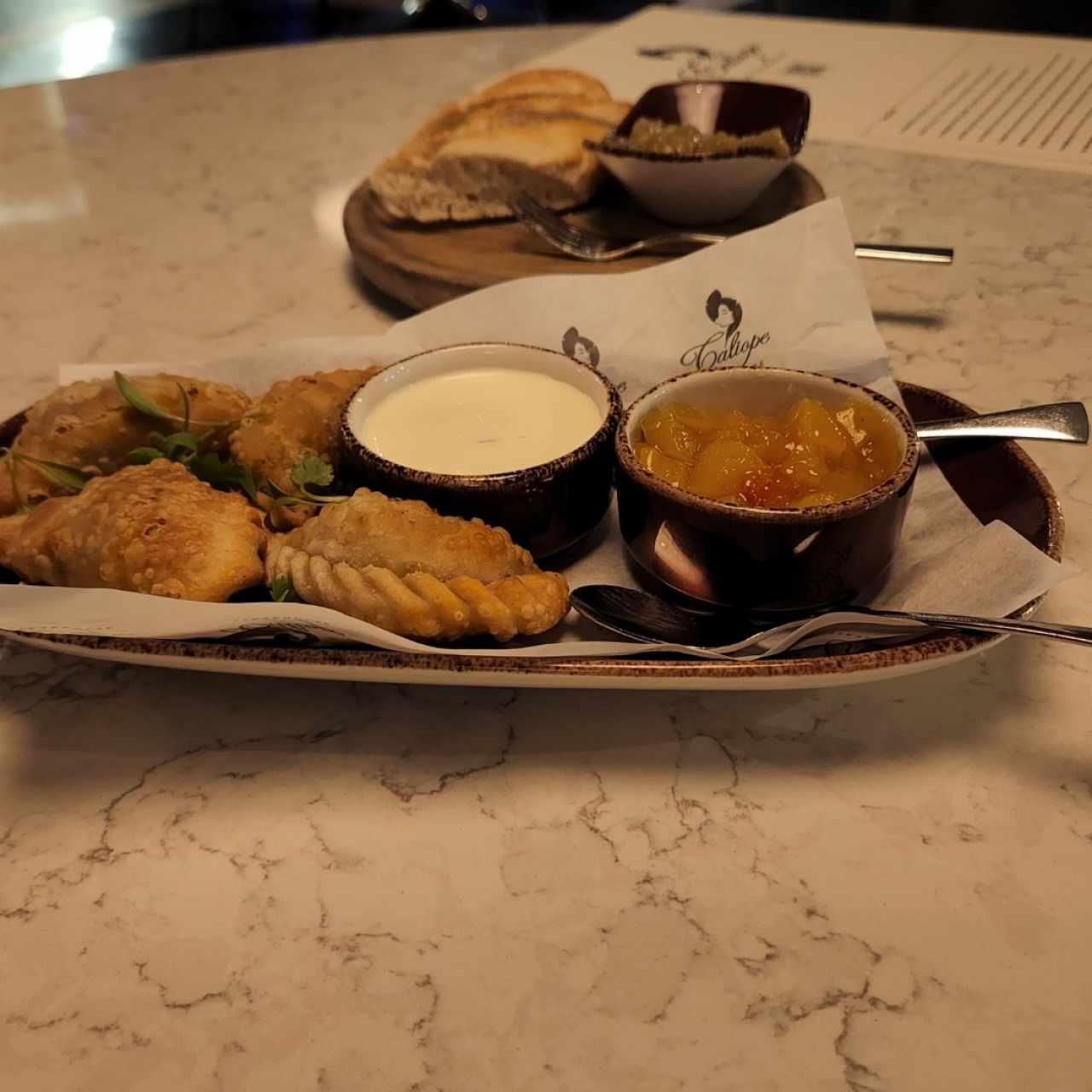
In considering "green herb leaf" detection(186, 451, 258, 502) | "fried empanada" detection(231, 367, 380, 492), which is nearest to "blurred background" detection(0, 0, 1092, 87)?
"fried empanada" detection(231, 367, 380, 492)

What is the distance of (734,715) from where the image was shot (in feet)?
3.57

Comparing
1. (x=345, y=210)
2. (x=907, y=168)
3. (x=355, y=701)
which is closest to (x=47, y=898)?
(x=355, y=701)

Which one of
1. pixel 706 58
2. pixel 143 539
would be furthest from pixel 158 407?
pixel 706 58

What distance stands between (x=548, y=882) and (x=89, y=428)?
81 cm

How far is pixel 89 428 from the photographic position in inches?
51.2

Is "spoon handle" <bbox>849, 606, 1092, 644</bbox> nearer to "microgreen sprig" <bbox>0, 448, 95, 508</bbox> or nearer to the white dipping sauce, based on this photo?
the white dipping sauce

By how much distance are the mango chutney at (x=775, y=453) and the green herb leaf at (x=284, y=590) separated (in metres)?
0.41

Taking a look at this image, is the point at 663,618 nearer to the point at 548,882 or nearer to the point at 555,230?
the point at 548,882

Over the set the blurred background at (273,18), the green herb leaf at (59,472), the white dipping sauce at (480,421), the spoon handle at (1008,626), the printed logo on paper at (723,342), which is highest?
the spoon handle at (1008,626)

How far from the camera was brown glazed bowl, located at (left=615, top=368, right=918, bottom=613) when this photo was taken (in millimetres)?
1059

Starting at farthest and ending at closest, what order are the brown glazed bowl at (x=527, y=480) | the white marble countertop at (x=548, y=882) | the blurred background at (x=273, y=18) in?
the blurred background at (x=273, y=18) < the brown glazed bowl at (x=527, y=480) < the white marble countertop at (x=548, y=882)

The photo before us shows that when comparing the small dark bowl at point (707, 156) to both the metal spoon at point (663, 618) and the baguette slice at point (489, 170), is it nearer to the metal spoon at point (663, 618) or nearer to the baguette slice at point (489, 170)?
the baguette slice at point (489, 170)

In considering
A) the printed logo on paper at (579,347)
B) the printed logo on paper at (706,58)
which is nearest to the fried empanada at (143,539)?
the printed logo on paper at (579,347)

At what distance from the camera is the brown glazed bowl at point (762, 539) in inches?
41.7
